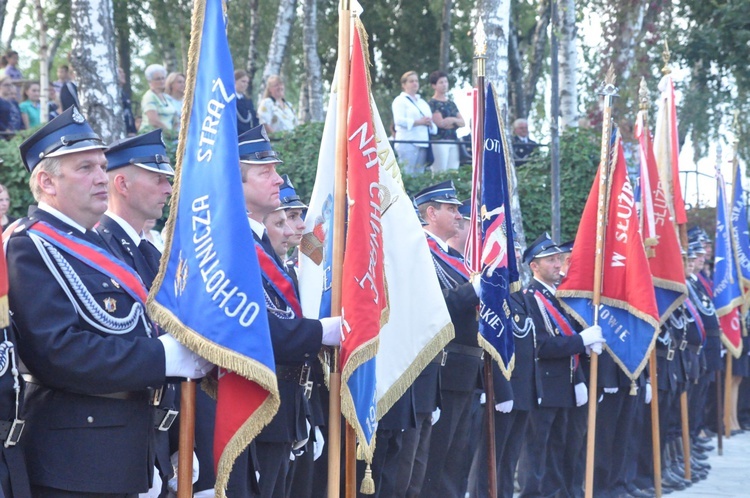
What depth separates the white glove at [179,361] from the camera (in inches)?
158

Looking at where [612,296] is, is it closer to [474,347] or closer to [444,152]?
[474,347]

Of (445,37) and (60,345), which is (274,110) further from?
(445,37)

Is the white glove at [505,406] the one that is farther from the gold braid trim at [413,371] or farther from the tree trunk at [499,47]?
the tree trunk at [499,47]

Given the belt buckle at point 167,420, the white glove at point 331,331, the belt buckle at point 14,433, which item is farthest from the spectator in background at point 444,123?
the belt buckle at point 14,433

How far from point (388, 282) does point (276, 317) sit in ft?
3.73

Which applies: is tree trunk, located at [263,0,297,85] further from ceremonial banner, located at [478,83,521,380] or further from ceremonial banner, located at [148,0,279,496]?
ceremonial banner, located at [148,0,279,496]

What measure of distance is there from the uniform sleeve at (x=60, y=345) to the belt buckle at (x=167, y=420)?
31 cm

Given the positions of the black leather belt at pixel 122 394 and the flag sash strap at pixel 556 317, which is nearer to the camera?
the black leather belt at pixel 122 394

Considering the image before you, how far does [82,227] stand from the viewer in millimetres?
4152

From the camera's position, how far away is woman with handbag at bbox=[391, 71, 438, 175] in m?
13.1

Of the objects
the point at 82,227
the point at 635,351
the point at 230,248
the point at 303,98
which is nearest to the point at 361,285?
the point at 230,248

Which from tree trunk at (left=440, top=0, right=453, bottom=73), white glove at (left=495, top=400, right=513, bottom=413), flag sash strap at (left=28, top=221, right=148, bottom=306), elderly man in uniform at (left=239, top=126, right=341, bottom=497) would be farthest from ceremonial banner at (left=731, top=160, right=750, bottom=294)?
flag sash strap at (left=28, top=221, right=148, bottom=306)

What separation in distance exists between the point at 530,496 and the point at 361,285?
4083 mm

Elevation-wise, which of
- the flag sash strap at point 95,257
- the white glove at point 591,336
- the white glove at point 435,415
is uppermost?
the flag sash strap at point 95,257
